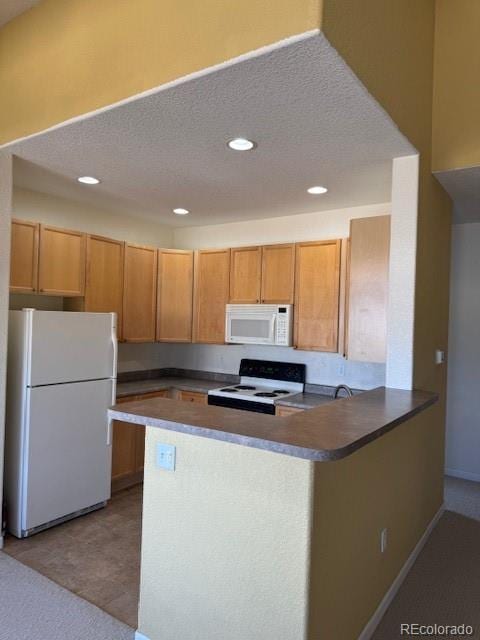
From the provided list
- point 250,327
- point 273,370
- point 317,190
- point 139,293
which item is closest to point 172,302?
point 139,293

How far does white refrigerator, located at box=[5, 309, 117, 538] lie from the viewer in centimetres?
301

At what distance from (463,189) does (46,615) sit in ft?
12.2

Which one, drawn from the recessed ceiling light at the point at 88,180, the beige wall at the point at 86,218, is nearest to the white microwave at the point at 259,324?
the beige wall at the point at 86,218

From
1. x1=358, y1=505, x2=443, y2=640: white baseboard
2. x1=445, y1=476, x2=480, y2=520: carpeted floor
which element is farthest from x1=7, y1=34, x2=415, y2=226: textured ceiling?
x1=445, y1=476, x2=480, y2=520: carpeted floor

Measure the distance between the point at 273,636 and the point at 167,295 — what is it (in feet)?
11.2

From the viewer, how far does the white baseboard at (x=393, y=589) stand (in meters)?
2.10

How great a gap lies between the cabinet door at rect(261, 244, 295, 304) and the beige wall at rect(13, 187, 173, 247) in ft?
4.86

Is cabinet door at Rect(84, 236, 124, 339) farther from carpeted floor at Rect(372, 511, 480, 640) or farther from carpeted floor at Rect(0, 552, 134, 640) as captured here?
carpeted floor at Rect(372, 511, 480, 640)

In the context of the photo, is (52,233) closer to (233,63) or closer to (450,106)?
(233,63)

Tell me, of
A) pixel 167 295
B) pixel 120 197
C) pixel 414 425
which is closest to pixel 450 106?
pixel 414 425

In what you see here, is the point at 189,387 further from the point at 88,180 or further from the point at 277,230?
the point at 88,180

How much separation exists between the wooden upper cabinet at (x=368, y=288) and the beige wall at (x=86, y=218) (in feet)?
7.92

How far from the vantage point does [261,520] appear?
167cm

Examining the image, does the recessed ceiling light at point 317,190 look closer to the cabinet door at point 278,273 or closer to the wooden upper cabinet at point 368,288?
the wooden upper cabinet at point 368,288
